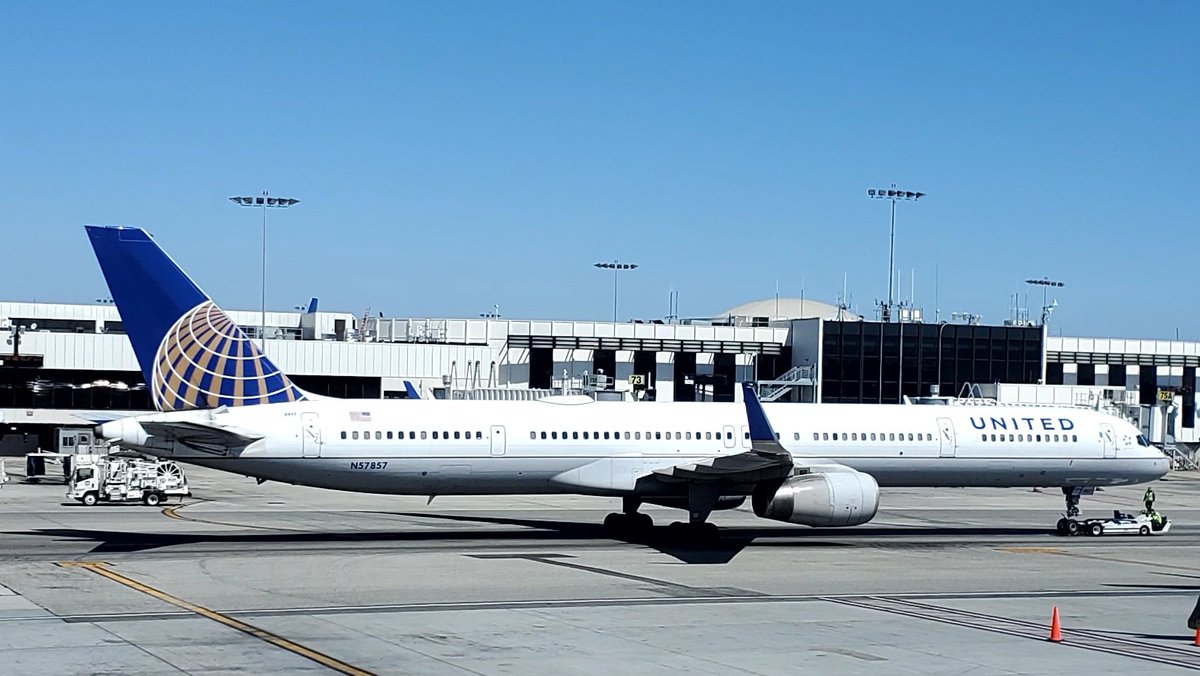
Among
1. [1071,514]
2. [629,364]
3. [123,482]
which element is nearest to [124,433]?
[123,482]

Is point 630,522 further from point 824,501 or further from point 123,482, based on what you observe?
point 123,482

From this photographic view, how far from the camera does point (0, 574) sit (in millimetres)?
27672

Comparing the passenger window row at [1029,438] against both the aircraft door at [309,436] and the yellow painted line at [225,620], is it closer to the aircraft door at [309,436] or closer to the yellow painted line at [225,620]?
the aircraft door at [309,436]

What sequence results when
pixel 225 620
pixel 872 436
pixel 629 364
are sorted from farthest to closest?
pixel 629 364
pixel 872 436
pixel 225 620

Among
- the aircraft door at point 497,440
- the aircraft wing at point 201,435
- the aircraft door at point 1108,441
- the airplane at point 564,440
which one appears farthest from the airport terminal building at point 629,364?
the aircraft wing at point 201,435

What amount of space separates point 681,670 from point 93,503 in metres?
34.9

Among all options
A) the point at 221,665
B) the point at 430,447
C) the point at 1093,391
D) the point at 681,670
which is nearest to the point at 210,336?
the point at 430,447

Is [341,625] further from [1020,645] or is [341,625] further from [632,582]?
[1020,645]

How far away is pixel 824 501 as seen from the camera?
1355 inches

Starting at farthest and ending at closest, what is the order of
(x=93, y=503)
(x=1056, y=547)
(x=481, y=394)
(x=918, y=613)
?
(x=481, y=394) < (x=93, y=503) < (x=1056, y=547) < (x=918, y=613)

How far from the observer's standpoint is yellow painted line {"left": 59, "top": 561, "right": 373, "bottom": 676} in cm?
1856

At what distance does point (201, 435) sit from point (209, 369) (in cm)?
195

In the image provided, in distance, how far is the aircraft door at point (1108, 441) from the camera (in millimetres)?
42656

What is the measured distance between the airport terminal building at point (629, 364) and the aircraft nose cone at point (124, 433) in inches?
1694
